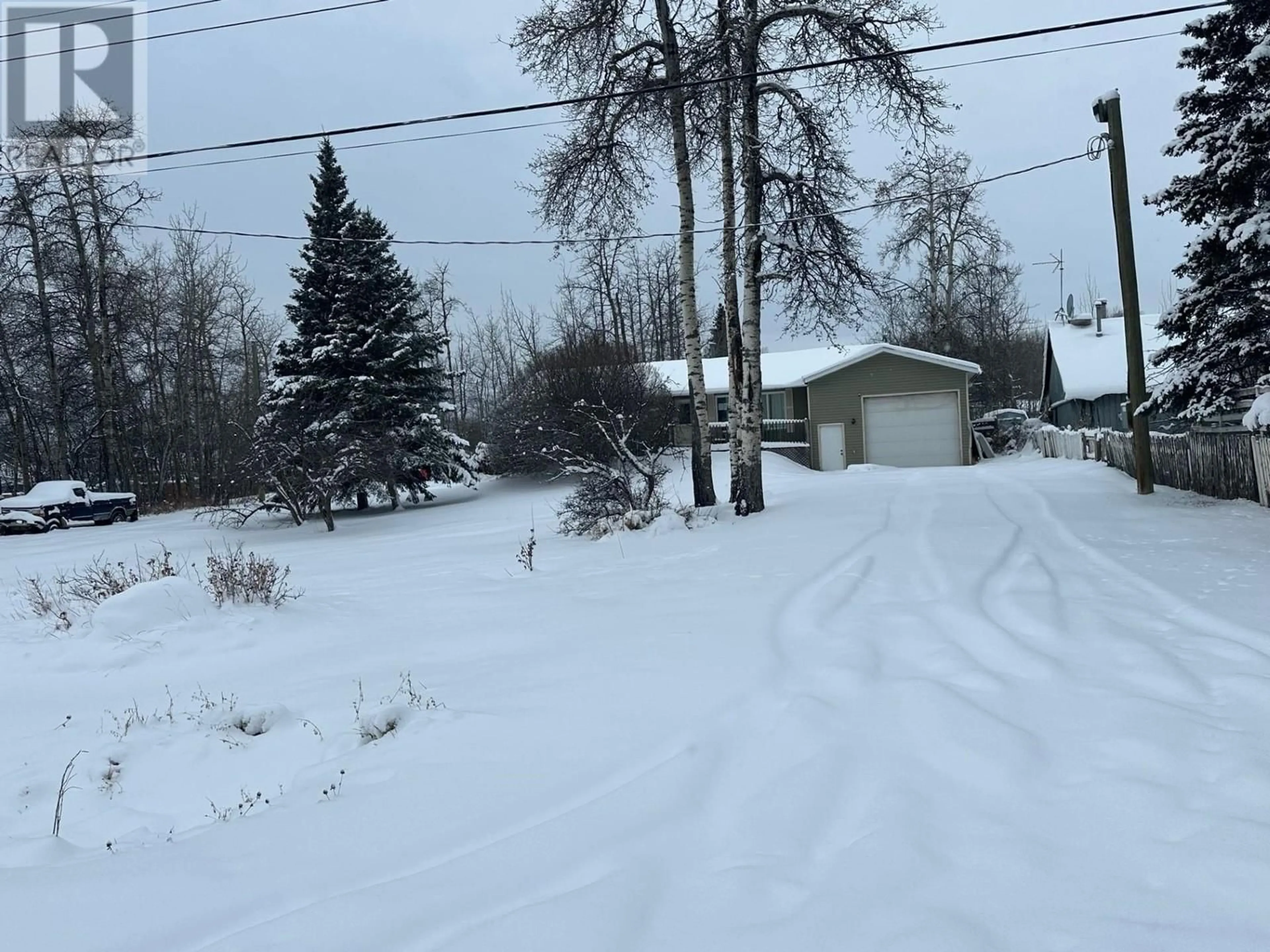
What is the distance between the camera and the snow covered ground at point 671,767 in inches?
103

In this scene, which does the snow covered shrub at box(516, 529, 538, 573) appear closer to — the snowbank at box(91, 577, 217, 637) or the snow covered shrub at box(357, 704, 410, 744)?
the snowbank at box(91, 577, 217, 637)

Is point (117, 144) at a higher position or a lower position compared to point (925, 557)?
higher

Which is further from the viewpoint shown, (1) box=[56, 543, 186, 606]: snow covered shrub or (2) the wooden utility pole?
(2) the wooden utility pole

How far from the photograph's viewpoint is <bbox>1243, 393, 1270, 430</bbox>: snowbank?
10.4 m

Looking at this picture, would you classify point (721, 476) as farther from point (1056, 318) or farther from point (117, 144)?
point (1056, 318)

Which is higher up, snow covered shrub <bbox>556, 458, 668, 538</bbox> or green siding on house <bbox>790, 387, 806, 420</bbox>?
green siding on house <bbox>790, 387, 806, 420</bbox>

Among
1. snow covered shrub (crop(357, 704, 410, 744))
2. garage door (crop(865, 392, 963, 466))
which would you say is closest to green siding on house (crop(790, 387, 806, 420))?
garage door (crop(865, 392, 963, 466))

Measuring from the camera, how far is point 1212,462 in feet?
40.7

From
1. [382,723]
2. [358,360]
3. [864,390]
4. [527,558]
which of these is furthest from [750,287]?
[864,390]

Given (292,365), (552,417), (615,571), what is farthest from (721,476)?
(615,571)

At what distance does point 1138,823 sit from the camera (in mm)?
2996

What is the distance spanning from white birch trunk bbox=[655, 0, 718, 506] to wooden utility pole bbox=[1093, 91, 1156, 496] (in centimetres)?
679

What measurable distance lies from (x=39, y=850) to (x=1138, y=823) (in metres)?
4.30

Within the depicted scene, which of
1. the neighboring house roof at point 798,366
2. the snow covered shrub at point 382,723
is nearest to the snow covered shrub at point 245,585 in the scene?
the snow covered shrub at point 382,723
